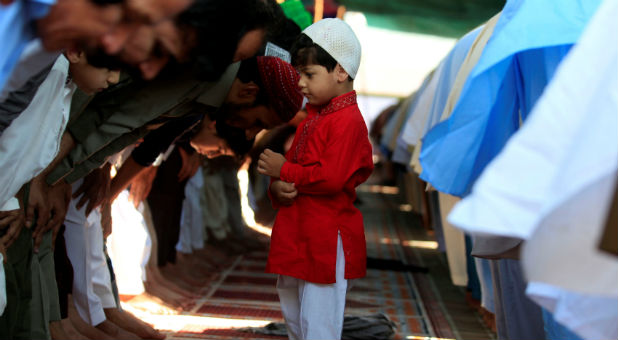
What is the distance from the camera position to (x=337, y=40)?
2789 millimetres

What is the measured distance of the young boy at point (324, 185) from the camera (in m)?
2.78

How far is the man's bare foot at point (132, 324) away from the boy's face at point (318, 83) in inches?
58.2

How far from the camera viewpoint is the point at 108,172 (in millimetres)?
3406

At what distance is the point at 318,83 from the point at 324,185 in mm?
385

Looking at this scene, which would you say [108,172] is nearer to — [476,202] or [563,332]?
[563,332]

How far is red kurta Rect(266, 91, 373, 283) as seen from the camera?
2758 millimetres

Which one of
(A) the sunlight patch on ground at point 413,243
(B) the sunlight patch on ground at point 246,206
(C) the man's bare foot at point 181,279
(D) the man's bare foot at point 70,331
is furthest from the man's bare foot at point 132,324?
(A) the sunlight patch on ground at point 413,243

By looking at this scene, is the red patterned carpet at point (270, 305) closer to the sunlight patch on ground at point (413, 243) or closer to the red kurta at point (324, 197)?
the sunlight patch on ground at point (413, 243)

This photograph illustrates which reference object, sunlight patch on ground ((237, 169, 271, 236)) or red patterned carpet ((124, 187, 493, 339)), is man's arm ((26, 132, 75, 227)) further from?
sunlight patch on ground ((237, 169, 271, 236))

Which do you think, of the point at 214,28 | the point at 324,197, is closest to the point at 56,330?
the point at 324,197

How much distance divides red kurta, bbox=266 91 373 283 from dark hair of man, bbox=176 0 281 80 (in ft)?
3.57

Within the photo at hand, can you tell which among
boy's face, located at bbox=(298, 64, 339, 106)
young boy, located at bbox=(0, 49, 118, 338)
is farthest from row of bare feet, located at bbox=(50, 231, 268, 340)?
boy's face, located at bbox=(298, 64, 339, 106)

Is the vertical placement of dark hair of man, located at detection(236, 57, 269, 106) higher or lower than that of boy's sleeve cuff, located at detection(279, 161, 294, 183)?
higher

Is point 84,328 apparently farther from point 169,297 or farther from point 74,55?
point 74,55
